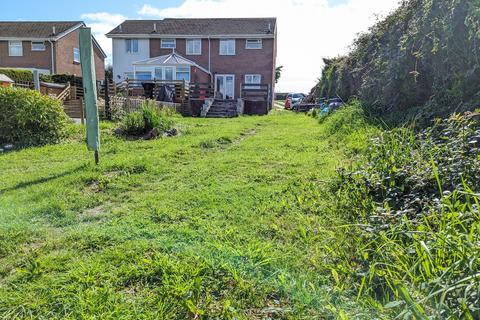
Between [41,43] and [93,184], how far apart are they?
31176mm

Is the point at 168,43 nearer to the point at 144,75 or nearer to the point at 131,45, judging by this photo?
the point at 131,45

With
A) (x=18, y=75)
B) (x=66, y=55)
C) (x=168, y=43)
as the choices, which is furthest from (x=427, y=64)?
(x=66, y=55)

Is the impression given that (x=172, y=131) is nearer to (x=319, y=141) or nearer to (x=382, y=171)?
(x=319, y=141)

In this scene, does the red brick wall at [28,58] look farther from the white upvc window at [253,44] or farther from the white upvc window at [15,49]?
the white upvc window at [253,44]

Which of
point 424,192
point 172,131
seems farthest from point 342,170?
point 172,131

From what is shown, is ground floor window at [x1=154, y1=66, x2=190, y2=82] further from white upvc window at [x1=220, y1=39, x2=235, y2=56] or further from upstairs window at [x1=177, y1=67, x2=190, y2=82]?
white upvc window at [x1=220, y1=39, x2=235, y2=56]

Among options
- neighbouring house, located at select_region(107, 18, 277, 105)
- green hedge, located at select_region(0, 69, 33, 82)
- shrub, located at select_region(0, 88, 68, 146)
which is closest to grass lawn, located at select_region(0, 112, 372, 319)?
shrub, located at select_region(0, 88, 68, 146)

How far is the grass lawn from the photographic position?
243 cm

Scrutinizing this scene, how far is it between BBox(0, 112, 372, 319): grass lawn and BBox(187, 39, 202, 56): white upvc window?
25980mm

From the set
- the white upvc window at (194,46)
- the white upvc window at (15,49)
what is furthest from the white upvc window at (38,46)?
the white upvc window at (194,46)

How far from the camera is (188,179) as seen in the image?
18.3ft

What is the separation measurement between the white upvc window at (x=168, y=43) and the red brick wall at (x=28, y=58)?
923 centimetres

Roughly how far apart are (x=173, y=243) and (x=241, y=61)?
93.2 feet

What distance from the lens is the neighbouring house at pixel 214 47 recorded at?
98.4 feet
